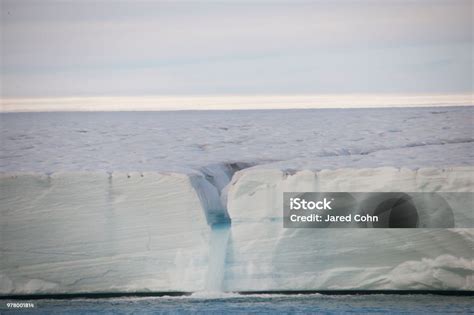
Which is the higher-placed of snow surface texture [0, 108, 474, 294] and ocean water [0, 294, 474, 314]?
snow surface texture [0, 108, 474, 294]

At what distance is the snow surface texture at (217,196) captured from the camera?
11.4ft

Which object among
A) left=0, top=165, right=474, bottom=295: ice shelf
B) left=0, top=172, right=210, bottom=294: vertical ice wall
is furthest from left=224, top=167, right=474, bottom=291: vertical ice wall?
left=0, top=172, right=210, bottom=294: vertical ice wall

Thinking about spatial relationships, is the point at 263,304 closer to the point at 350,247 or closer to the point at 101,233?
the point at 350,247

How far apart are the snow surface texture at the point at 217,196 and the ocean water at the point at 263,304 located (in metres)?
0.04

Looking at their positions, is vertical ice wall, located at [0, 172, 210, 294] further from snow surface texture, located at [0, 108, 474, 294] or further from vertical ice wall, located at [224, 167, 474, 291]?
vertical ice wall, located at [224, 167, 474, 291]

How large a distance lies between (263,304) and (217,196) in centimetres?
39

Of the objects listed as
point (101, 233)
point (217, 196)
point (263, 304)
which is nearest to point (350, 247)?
point (263, 304)

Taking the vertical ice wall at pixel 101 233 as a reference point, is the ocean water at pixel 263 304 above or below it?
below

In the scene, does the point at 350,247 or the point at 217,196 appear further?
the point at 217,196

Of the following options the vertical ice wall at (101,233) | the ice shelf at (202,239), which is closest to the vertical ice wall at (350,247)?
the ice shelf at (202,239)

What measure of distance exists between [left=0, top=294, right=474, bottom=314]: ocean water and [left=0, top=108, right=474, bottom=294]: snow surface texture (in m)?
0.04

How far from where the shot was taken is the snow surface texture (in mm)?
3479

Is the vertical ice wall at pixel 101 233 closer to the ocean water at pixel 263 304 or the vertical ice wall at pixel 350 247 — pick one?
the ocean water at pixel 263 304

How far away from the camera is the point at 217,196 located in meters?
3.59
